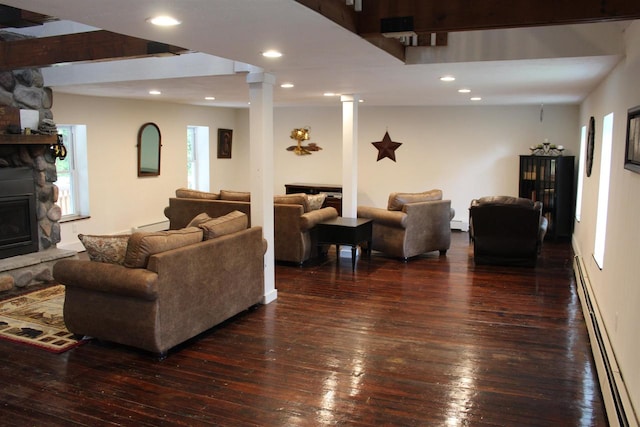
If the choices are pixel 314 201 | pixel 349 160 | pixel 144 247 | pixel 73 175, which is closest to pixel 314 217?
pixel 314 201

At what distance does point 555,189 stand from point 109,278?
718 centimetres

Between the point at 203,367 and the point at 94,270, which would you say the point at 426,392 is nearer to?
the point at 203,367

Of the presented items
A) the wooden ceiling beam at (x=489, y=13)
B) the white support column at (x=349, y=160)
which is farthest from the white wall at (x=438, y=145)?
the wooden ceiling beam at (x=489, y=13)

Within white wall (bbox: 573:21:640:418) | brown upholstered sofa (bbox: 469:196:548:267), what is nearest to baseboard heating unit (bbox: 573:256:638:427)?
white wall (bbox: 573:21:640:418)

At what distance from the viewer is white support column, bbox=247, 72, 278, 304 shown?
199 inches

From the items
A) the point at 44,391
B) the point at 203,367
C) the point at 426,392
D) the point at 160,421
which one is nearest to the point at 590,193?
the point at 426,392

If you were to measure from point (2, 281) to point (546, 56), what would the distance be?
5558 mm

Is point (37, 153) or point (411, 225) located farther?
point (411, 225)

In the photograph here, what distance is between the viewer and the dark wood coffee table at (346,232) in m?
6.73

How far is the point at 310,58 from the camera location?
4.18 meters

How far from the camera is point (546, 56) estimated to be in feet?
13.6

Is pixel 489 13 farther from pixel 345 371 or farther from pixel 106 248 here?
pixel 106 248

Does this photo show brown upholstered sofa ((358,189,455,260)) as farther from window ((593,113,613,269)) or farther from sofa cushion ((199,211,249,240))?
sofa cushion ((199,211,249,240))

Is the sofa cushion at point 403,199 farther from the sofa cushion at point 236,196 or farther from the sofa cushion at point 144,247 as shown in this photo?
the sofa cushion at point 144,247
